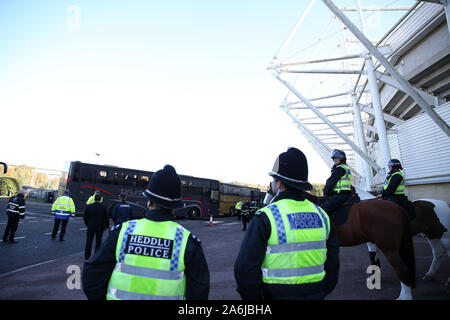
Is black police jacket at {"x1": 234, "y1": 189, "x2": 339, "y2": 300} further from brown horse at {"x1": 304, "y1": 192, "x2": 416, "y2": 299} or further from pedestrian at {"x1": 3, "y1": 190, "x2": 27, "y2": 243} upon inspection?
pedestrian at {"x1": 3, "y1": 190, "x2": 27, "y2": 243}

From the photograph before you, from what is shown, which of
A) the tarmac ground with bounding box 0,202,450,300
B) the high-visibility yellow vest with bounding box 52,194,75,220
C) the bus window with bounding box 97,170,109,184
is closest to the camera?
the tarmac ground with bounding box 0,202,450,300

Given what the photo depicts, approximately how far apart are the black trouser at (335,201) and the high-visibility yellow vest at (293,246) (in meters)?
3.13

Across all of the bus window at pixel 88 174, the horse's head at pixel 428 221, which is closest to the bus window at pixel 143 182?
the bus window at pixel 88 174

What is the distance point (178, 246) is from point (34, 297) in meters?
4.22

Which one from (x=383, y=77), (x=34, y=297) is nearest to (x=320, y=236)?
(x=34, y=297)

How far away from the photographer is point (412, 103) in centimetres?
1359

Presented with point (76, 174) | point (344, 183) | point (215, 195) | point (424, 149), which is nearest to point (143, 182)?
point (76, 174)

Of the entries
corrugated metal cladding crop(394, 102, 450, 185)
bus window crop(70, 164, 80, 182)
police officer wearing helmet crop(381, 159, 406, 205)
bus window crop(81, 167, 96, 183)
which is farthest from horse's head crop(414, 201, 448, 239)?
bus window crop(70, 164, 80, 182)

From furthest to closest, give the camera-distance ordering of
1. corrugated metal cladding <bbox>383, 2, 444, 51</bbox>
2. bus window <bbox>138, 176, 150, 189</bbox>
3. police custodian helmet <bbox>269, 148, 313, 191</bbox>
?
bus window <bbox>138, 176, 150, 189</bbox> → corrugated metal cladding <bbox>383, 2, 444, 51</bbox> → police custodian helmet <bbox>269, 148, 313, 191</bbox>

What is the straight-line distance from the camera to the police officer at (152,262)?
169 cm

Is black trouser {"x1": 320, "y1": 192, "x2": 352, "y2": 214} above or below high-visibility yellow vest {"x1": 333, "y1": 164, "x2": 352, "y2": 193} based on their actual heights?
below

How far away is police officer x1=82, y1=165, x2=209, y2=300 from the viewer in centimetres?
169

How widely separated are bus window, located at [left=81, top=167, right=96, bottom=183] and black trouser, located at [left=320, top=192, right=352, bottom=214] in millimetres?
17261
